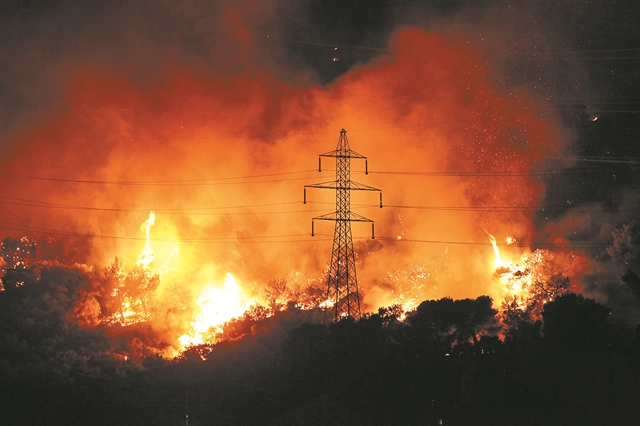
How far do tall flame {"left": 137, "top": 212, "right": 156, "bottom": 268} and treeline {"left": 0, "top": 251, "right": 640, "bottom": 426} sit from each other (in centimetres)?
3986

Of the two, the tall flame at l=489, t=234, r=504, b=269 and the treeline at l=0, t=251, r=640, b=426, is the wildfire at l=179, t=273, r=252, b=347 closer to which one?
the treeline at l=0, t=251, r=640, b=426

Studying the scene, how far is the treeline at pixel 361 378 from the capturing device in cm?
6125

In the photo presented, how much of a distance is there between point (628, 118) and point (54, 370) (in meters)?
87.5

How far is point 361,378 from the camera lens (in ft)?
207

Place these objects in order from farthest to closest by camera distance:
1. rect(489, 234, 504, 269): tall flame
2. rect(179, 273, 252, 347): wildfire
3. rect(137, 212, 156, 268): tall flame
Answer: rect(137, 212, 156, 268): tall flame → rect(489, 234, 504, 269): tall flame → rect(179, 273, 252, 347): wildfire

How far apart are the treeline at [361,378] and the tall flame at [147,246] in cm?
3986

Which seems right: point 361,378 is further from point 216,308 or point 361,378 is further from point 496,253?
point 496,253

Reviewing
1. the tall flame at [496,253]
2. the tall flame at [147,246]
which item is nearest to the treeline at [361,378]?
the tall flame at [496,253]

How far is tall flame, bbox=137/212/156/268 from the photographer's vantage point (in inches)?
4459

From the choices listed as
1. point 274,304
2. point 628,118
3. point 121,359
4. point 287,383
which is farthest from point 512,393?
point 628,118

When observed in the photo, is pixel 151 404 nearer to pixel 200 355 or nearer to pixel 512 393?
pixel 200 355

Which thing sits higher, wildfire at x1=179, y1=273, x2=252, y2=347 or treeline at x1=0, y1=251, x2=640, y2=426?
wildfire at x1=179, y1=273, x2=252, y2=347

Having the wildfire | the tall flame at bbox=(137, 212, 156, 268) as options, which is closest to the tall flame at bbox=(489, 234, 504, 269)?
the wildfire

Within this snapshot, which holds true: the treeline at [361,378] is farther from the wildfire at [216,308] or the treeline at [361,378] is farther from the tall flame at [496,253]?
the tall flame at [496,253]
